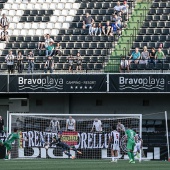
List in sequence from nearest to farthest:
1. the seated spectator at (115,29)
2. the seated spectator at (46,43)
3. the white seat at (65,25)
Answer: the seated spectator at (46,43) < the seated spectator at (115,29) < the white seat at (65,25)

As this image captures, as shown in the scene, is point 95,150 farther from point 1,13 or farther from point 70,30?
point 1,13

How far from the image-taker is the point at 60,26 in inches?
1613

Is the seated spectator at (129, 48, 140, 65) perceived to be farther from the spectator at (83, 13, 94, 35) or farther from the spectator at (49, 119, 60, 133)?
the spectator at (49, 119, 60, 133)

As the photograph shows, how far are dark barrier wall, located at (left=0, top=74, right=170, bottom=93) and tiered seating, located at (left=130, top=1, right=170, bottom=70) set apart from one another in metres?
1.68

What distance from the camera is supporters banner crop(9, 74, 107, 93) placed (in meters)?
37.1

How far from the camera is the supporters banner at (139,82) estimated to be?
36656mm

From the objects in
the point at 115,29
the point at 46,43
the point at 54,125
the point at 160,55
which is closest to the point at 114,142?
the point at 54,125

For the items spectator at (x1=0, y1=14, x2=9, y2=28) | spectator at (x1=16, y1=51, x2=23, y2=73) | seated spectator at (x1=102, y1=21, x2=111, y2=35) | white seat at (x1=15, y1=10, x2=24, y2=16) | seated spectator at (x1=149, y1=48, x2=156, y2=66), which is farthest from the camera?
white seat at (x1=15, y1=10, x2=24, y2=16)

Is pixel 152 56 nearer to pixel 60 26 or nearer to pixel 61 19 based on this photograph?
pixel 60 26

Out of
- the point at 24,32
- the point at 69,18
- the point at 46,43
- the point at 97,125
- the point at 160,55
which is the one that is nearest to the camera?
the point at 97,125

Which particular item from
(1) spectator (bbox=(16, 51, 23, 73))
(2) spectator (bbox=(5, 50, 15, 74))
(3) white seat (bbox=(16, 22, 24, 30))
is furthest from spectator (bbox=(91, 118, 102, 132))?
(3) white seat (bbox=(16, 22, 24, 30))

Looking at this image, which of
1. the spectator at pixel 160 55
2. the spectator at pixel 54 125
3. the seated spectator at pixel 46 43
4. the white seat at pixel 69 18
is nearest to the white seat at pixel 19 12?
the white seat at pixel 69 18

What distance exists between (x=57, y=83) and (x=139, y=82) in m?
3.83

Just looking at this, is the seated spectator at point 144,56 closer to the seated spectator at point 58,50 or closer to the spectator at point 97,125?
the spectator at point 97,125
